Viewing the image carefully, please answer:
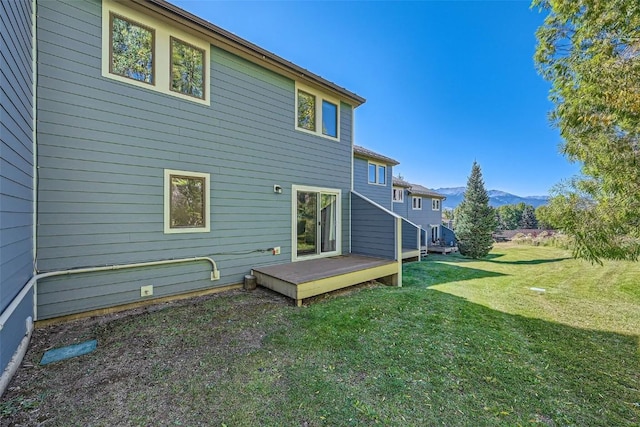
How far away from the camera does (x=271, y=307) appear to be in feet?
14.8

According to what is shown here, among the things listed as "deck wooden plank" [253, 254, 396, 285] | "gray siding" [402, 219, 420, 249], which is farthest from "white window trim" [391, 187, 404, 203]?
"deck wooden plank" [253, 254, 396, 285]

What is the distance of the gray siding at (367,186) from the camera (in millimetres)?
12453

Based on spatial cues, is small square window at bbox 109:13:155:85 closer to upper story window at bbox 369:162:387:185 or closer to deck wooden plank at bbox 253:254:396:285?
deck wooden plank at bbox 253:254:396:285

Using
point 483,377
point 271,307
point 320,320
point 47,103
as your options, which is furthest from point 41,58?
point 483,377

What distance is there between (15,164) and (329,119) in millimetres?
6581

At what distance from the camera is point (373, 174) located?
13.6 m

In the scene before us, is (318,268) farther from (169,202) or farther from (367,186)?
(367,186)

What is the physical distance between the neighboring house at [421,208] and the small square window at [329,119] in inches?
386

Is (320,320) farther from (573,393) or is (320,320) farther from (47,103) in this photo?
(47,103)

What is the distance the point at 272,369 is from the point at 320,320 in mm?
1425

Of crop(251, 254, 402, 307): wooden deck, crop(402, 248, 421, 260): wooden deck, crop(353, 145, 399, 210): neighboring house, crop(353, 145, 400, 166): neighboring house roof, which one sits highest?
crop(353, 145, 400, 166): neighboring house roof

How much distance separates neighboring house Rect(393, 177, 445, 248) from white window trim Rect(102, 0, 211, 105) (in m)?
13.6

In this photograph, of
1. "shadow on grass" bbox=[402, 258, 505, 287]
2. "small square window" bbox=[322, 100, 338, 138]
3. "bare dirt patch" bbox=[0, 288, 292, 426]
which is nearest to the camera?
"bare dirt patch" bbox=[0, 288, 292, 426]

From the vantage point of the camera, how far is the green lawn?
6.83ft
